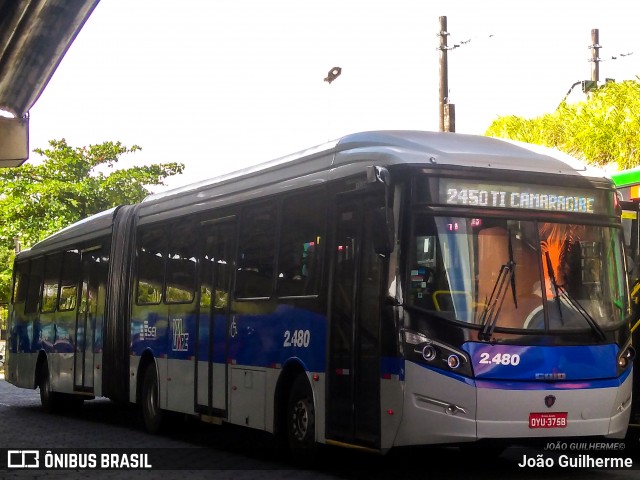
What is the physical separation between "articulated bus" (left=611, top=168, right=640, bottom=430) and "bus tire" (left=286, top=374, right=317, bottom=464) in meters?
3.28

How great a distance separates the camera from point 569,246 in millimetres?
11094

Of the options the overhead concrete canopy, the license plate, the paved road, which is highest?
the overhead concrete canopy

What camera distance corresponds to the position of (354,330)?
11.3 m

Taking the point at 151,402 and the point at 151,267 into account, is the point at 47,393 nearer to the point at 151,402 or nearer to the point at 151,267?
the point at 151,402

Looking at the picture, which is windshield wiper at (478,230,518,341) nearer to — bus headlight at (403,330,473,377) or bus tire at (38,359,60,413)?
bus headlight at (403,330,473,377)

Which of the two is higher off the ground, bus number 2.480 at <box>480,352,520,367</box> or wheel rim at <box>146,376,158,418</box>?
bus number 2.480 at <box>480,352,520,367</box>

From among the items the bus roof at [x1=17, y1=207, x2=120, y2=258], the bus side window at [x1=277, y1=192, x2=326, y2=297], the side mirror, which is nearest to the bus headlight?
the side mirror

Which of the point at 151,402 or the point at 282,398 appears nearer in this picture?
the point at 282,398

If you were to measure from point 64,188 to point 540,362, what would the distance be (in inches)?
1664

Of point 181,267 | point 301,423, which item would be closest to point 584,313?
point 301,423

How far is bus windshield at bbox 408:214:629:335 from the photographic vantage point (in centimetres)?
1057

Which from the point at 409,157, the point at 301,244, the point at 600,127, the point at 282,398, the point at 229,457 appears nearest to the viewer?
the point at 409,157

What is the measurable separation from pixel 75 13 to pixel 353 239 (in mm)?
9456

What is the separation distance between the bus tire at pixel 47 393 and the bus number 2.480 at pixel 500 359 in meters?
13.5
